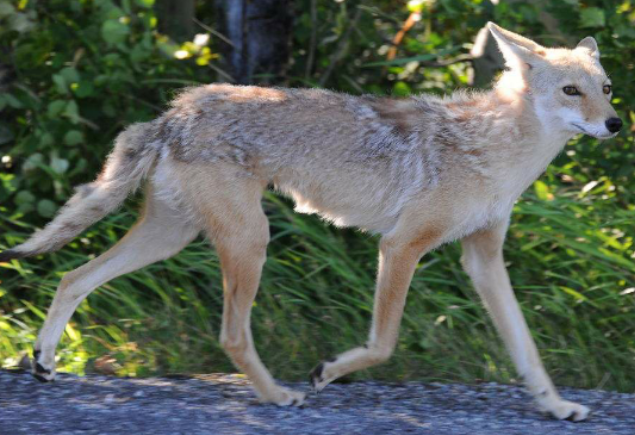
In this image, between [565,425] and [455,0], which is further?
[455,0]

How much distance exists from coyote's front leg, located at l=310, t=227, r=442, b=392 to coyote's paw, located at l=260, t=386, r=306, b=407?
0.54 feet

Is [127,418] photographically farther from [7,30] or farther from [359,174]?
[7,30]

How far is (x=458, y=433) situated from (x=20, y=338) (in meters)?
3.12

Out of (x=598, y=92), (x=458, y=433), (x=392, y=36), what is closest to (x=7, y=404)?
(x=458, y=433)

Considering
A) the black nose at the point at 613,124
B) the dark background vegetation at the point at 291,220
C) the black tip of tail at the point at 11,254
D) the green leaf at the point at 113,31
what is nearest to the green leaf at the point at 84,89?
the dark background vegetation at the point at 291,220

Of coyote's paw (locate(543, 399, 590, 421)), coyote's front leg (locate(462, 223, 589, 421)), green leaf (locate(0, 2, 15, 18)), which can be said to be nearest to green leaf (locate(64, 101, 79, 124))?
→ green leaf (locate(0, 2, 15, 18))

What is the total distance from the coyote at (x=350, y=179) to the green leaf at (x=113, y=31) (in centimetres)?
151

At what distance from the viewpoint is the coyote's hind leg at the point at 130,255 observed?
565 cm

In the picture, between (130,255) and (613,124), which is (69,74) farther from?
(613,124)

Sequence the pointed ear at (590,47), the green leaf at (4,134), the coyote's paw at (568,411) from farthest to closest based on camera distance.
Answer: the green leaf at (4,134) < the pointed ear at (590,47) < the coyote's paw at (568,411)

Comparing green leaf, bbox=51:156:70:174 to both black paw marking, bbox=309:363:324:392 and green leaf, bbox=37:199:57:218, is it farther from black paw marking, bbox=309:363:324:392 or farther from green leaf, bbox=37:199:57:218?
black paw marking, bbox=309:363:324:392

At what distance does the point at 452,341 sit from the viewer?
20.8ft

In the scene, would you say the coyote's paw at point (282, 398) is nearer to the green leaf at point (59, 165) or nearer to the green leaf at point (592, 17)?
the green leaf at point (59, 165)

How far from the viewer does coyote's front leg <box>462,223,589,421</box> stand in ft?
17.1
